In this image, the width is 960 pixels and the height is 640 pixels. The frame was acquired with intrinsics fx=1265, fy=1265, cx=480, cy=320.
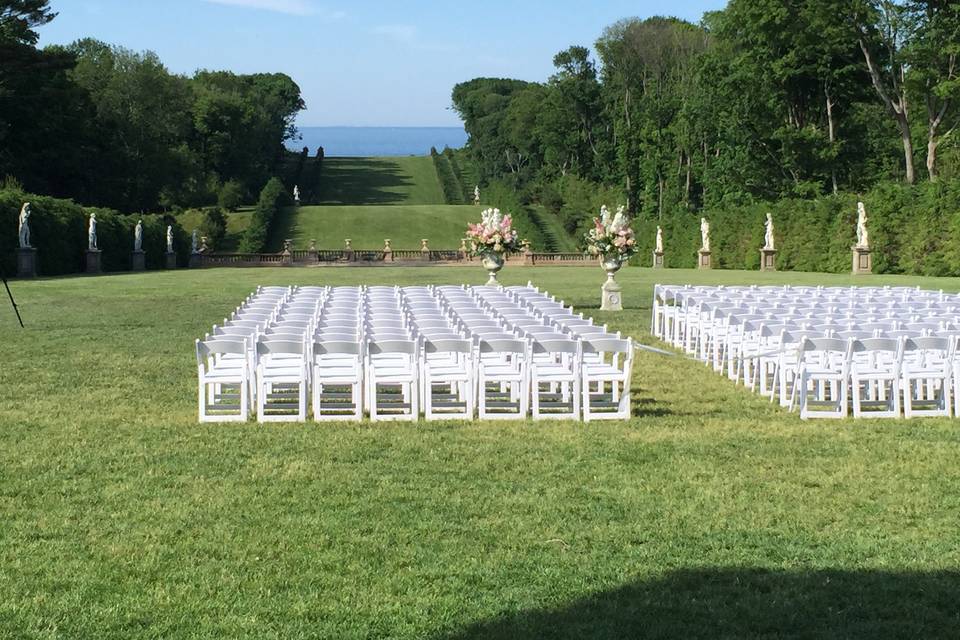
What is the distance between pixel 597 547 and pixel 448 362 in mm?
6812

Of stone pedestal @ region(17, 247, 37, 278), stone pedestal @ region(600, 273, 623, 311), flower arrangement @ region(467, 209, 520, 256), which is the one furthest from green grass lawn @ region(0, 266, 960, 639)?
stone pedestal @ region(17, 247, 37, 278)

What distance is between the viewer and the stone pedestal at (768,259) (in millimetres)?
53094

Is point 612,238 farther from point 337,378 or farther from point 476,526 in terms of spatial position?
point 476,526

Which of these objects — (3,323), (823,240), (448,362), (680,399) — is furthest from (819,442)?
(823,240)

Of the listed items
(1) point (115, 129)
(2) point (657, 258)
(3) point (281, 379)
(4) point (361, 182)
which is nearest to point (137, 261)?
(1) point (115, 129)

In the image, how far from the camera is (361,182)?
4798 inches

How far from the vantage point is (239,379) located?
41.0 ft

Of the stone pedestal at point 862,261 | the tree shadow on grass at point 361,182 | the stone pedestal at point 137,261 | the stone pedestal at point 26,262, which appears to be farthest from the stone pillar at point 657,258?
the tree shadow on grass at point 361,182

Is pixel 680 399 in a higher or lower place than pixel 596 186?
lower

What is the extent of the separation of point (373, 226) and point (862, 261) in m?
42.4

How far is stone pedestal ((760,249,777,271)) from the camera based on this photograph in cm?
5309

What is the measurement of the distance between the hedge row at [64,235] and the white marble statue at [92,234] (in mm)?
275

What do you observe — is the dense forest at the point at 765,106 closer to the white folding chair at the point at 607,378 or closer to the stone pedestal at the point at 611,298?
the stone pedestal at the point at 611,298

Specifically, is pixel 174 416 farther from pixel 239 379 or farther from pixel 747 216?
pixel 747 216
